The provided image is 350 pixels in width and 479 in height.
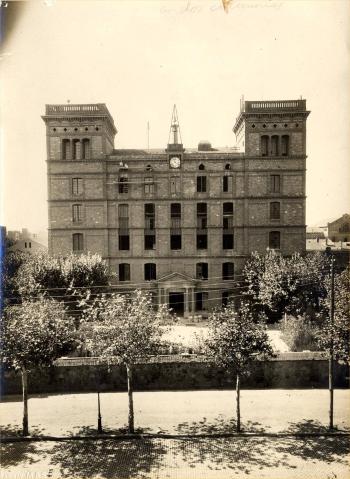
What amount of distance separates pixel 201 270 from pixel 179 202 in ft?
23.9

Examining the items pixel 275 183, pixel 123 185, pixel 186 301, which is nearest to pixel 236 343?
pixel 186 301

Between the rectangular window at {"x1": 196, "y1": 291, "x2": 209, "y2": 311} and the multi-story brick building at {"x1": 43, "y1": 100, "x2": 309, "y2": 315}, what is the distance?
101mm

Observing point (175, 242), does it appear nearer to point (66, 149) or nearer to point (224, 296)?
point (224, 296)

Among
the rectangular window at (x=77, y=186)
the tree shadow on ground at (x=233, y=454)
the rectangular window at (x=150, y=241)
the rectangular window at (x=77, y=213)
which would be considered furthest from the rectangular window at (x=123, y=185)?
the tree shadow on ground at (x=233, y=454)

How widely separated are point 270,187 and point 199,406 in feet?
79.5

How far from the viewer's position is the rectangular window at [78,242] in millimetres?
38688

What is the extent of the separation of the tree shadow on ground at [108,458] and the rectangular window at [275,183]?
91.4 feet

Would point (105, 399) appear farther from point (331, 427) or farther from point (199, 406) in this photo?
point (331, 427)

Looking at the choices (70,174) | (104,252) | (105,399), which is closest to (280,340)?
(105,399)

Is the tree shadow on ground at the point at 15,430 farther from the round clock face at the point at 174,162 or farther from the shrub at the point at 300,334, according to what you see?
the round clock face at the point at 174,162

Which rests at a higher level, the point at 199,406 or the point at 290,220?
the point at 290,220

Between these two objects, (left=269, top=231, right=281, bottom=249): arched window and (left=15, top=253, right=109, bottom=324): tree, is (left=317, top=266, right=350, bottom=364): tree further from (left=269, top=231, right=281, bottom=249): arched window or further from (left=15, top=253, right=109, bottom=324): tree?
(left=269, top=231, right=281, bottom=249): arched window

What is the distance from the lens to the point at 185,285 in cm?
3816

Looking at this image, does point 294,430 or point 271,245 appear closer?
point 294,430
